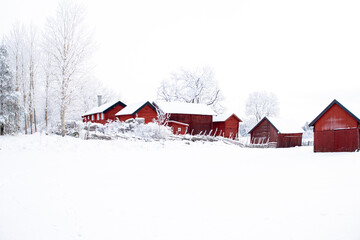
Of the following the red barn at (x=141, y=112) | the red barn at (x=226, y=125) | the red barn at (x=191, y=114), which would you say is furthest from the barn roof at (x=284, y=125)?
the red barn at (x=141, y=112)

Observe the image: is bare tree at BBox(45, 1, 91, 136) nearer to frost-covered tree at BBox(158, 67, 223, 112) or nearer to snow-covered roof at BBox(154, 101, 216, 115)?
snow-covered roof at BBox(154, 101, 216, 115)

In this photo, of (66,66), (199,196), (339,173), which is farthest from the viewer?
(66,66)

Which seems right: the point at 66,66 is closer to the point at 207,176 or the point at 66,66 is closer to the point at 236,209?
the point at 207,176

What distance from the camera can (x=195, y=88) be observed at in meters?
50.9

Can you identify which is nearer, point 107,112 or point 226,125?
point 107,112

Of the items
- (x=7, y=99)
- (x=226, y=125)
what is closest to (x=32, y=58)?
(x=7, y=99)

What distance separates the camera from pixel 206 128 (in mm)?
40219

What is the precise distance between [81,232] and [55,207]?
→ 5.22ft

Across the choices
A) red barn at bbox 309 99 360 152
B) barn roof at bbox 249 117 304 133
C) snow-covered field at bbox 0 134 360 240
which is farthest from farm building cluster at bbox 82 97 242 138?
snow-covered field at bbox 0 134 360 240

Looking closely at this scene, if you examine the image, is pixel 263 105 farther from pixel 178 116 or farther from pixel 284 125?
pixel 178 116

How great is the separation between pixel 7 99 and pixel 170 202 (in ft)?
74.6

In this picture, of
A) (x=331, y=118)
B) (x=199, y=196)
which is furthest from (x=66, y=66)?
(x=331, y=118)

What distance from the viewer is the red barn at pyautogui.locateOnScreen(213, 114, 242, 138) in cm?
4081

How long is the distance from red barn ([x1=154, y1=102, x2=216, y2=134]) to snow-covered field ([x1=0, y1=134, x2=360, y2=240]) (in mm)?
25645
